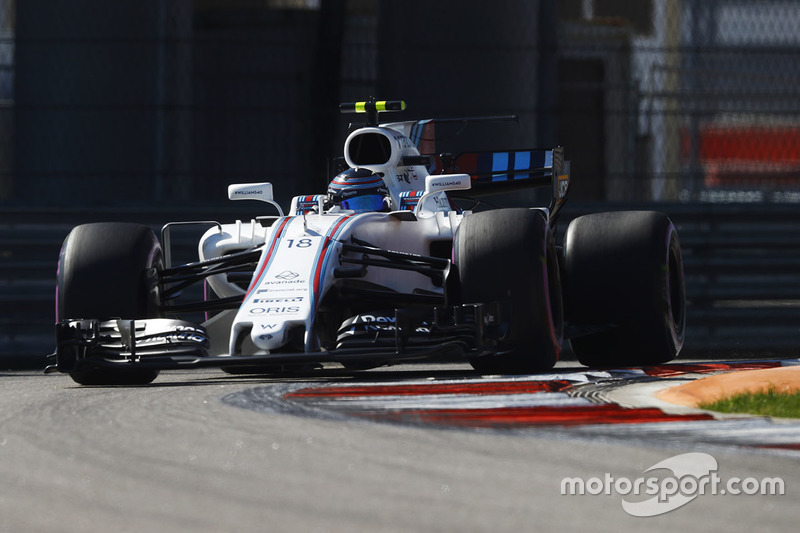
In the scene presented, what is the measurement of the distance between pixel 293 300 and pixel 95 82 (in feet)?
16.4

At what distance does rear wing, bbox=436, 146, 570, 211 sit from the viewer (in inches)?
366

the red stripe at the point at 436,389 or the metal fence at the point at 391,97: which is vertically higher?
the metal fence at the point at 391,97

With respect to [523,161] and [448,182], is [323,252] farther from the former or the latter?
[523,161]

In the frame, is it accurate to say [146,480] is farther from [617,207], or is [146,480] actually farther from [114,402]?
[617,207]

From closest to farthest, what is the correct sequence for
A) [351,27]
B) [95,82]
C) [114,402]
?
[114,402] → [95,82] → [351,27]

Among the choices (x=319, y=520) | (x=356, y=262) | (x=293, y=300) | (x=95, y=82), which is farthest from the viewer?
(x=95, y=82)

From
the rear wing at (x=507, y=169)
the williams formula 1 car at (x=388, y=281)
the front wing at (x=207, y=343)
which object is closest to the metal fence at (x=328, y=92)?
the rear wing at (x=507, y=169)

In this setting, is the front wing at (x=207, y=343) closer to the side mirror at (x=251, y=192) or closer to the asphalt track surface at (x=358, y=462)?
the asphalt track surface at (x=358, y=462)

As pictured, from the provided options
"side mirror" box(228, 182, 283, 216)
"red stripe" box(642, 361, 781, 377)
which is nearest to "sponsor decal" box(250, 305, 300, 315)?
"side mirror" box(228, 182, 283, 216)

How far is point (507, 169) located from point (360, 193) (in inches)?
45.9

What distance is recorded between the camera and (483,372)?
7.48 m

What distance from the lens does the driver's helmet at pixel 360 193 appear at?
8.70m

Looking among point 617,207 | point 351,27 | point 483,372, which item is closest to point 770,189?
point 617,207

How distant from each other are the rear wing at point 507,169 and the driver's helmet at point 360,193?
83 cm
